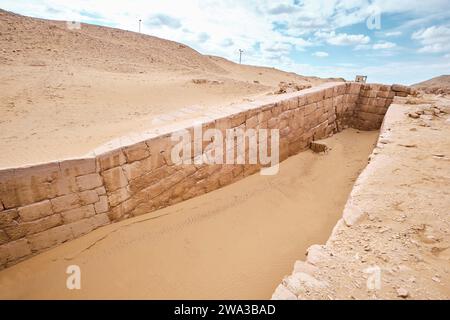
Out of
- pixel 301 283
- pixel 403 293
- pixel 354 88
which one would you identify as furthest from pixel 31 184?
pixel 354 88

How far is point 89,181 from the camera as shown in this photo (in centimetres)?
291

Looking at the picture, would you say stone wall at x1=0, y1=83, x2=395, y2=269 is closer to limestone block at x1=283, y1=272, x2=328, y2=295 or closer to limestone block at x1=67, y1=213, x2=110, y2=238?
limestone block at x1=67, y1=213, x2=110, y2=238

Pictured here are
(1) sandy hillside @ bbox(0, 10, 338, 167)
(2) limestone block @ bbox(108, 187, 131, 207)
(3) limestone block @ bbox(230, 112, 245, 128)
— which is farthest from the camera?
(1) sandy hillside @ bbox(0, 10, 338, 167)

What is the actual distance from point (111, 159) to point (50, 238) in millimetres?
1066

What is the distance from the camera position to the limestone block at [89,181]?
9.36 feet

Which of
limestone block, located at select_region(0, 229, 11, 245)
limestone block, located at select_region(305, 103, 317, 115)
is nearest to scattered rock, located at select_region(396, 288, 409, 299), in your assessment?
limestone block, located at select_region(0, 229, 11, 245)

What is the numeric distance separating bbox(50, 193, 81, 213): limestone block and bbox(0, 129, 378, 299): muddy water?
43 centimetres

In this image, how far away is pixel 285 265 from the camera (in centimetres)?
276

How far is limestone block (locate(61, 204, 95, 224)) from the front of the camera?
2.85 metres

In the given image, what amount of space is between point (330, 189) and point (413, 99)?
4679 millimetres

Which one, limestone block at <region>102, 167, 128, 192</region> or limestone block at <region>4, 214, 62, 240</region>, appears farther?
limestone block at <region>102, 167, 128, 192</region>

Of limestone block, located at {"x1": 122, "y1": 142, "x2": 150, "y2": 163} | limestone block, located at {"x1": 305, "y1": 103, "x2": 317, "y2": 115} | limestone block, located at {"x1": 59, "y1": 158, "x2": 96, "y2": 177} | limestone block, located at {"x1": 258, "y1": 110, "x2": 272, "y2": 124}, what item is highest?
limestone block, located at {"x1": 305, "y1": 103, "x2": 317, "y2": 115}

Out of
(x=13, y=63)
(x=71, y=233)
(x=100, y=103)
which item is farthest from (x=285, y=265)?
(x=13, y=63)

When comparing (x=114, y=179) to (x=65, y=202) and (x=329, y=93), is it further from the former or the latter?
(x=329, y=93)
